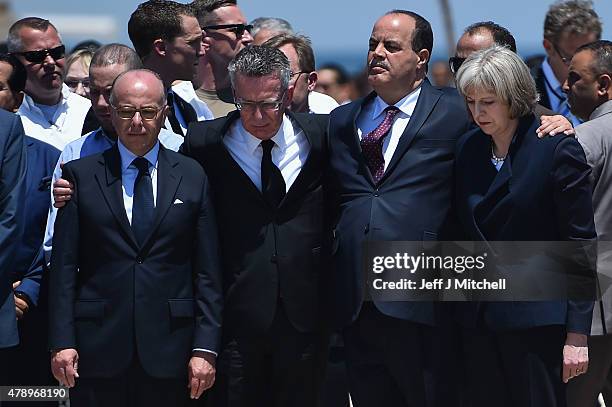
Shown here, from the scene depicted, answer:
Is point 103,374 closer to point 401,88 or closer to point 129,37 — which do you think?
point 401,88

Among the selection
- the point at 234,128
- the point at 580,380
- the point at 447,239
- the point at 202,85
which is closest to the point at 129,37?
the point at 202,85

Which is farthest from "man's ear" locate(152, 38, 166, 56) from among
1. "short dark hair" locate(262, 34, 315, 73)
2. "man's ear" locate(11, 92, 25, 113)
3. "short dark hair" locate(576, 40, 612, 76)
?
"short dark hair" locate(576, 40, 612, 76)

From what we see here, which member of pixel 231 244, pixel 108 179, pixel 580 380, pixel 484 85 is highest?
pixel 484 85

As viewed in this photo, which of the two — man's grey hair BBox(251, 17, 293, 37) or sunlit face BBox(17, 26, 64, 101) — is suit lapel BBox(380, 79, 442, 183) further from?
man's grey hair BBox(251, 17, 293, 37)

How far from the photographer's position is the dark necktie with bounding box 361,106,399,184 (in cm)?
575

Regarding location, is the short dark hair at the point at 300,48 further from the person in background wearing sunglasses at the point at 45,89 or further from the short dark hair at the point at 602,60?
the short dark hair at the point at 602,60

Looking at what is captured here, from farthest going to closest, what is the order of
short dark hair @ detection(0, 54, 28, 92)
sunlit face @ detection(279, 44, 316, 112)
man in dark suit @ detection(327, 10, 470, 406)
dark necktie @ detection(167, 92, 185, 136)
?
sunlit face @ detection(279, 44, 316, 112), dark necktie @ detection(167, 92, 185, 136), short dark hair @ detection(0, 54, 28, 92), man in dark suit @ detection(327, 10, 470, 406)

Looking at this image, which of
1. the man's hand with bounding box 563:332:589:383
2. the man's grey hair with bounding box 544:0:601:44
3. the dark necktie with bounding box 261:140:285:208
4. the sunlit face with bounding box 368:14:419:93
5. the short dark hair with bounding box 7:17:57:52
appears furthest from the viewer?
the man's grey hair with bounding box 544:0:601:44

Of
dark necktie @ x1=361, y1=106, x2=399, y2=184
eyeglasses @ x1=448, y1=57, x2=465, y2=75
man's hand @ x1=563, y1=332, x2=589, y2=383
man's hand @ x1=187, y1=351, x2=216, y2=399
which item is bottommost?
man's hand @ x1=187, y1=351, x2=216, y2=399

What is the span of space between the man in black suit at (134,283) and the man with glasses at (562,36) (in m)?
3.90

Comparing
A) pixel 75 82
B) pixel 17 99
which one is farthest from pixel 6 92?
pixel 75 82

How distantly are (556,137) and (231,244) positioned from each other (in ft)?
5.33

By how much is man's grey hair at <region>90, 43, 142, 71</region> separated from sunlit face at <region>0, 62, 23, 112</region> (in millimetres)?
440

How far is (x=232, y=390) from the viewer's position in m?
5.71
